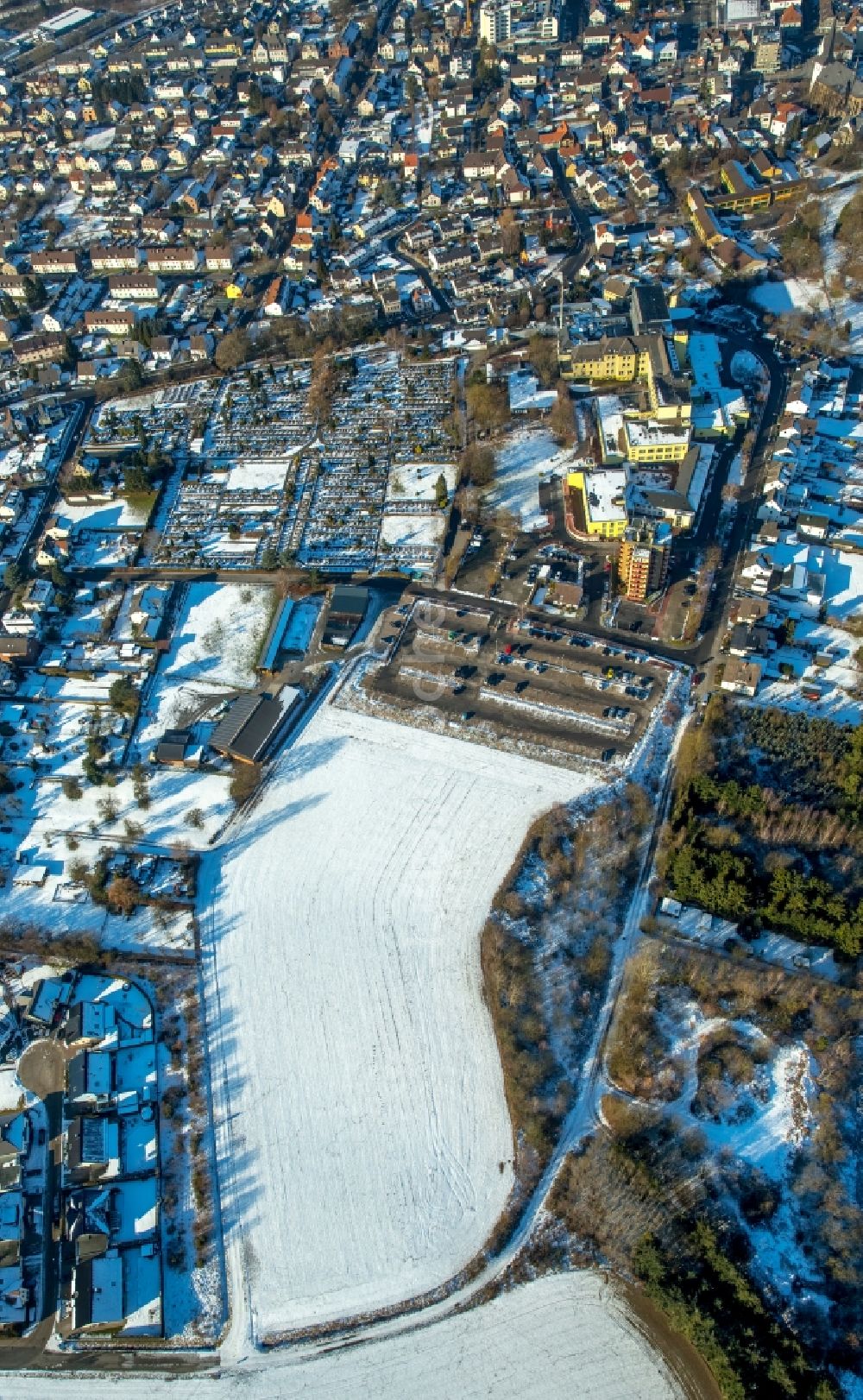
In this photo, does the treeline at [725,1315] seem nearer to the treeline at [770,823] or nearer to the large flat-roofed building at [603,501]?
the treeline at [770,823]

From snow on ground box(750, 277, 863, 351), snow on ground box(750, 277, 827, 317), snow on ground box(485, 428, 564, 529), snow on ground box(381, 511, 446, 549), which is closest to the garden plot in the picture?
snow on ground box(381, 511, 446, 549)

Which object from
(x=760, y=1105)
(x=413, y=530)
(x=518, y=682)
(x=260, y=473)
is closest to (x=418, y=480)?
(x=413, y=530)

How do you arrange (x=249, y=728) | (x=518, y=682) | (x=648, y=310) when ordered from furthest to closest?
(x=648, y=310) < (x=518, y=682) < (x=249, y=728)

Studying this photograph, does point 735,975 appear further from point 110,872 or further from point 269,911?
point 110,872

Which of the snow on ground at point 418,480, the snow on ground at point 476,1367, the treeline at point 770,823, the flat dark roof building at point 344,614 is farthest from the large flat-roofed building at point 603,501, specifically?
the snow on ground at point 476,1367

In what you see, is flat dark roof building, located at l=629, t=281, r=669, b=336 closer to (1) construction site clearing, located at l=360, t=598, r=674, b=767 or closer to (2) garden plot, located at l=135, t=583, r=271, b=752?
(1) construction site clearing, located at l=360, t=598, r=674, b=767

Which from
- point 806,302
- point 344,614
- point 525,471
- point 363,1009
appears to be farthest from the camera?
point 806,302

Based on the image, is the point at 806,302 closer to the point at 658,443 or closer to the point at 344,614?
the point at 658,443
